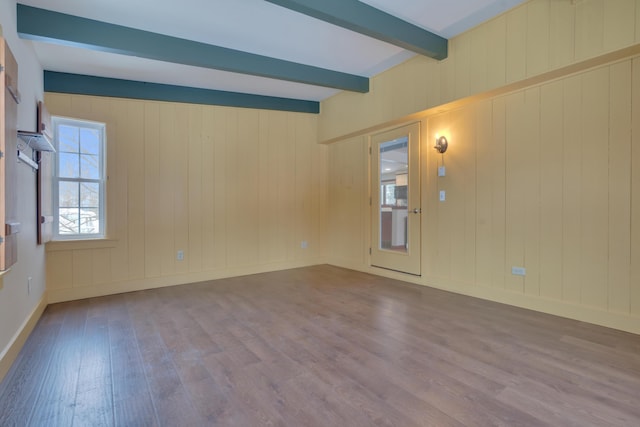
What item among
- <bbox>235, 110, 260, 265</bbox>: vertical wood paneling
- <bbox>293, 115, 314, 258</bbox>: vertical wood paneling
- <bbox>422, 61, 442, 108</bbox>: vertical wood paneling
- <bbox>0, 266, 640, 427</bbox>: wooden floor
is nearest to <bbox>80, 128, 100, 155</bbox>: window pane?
<bbox>235, 110, 260, 265</bbox>: vertical wood paneling

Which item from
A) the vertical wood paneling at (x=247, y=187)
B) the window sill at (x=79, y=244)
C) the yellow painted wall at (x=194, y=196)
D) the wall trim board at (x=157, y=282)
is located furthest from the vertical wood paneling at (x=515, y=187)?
the window sill at (x=79, y=244)

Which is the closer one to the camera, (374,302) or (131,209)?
(374,302)

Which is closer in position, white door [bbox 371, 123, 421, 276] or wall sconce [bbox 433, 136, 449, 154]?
wall sconce [bbox 433, 136, 449, 154]

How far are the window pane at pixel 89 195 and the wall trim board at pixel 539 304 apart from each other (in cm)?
423

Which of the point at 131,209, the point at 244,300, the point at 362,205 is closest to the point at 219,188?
the point at 131,209

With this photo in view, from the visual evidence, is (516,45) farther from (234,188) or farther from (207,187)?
(207,187)

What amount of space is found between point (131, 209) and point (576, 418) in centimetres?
482

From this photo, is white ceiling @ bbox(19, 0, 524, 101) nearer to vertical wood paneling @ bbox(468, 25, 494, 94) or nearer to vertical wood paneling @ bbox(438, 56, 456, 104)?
vertical wood paneling @ bbox(468, 25, 494, 94)

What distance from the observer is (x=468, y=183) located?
152 inches

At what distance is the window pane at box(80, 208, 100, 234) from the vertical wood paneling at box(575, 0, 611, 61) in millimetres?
5486

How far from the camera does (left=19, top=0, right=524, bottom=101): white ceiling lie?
2914mm

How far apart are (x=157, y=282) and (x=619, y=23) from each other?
5.58m

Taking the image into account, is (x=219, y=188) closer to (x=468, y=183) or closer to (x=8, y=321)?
(x=8, y=321)

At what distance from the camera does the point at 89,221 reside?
4.18m
